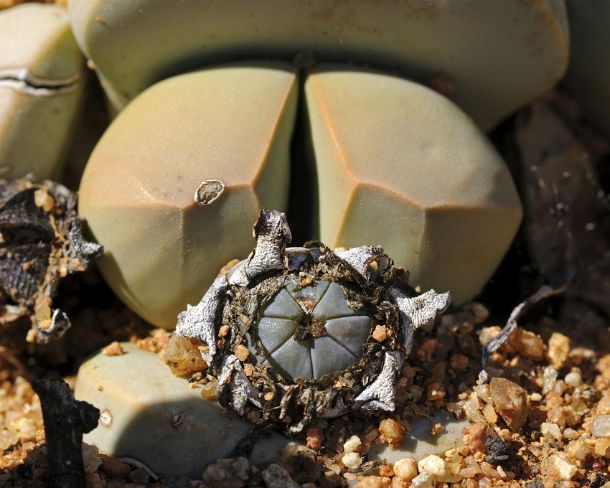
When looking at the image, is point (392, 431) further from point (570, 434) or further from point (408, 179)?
point (408, 179)

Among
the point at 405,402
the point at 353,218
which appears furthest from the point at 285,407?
the point at 353,218

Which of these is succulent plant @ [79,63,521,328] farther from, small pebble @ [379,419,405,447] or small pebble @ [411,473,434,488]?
small pebble @ [411,473,434,488]

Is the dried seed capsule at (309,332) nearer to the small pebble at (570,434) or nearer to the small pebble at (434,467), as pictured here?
the small pebble at (434,467)

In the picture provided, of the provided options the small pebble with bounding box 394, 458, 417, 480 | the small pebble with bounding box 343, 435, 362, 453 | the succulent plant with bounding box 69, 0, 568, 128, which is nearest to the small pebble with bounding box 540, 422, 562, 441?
the small pebble with bounding box 394, 458, 417, 480

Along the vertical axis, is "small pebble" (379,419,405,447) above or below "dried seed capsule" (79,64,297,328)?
below

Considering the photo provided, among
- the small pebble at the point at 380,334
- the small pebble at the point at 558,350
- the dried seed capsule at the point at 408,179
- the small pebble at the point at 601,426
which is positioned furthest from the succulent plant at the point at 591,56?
the small pebble at the point at 380,334

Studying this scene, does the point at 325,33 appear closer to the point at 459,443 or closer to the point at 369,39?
the point at 369,39
